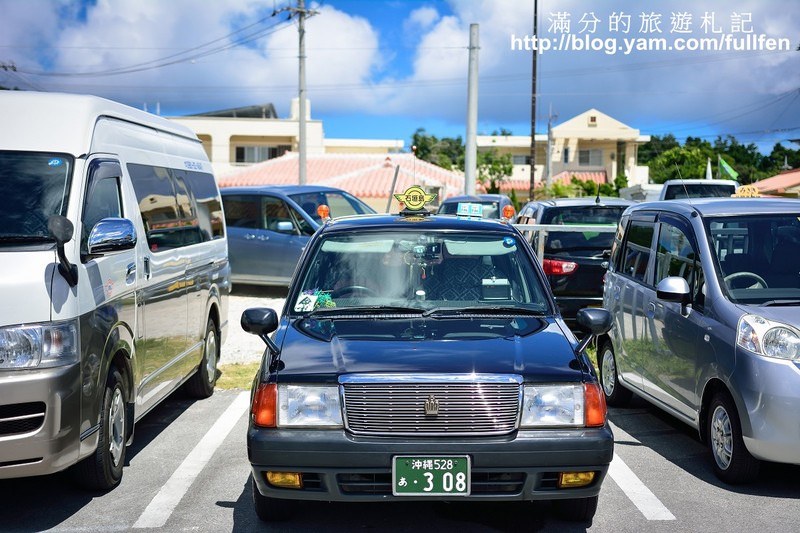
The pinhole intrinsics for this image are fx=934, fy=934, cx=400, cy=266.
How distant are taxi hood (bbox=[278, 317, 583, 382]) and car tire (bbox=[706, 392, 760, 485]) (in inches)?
61.9

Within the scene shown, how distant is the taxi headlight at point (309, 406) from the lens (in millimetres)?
4531

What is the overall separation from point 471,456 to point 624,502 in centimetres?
170

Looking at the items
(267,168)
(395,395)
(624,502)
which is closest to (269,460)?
(395,395)

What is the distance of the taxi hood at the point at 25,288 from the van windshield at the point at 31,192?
1.08 feet

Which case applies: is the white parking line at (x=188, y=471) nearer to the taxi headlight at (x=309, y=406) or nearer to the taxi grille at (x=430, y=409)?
the taxi headlight at (x=309, y=406)

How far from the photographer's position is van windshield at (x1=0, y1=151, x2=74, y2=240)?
550cm

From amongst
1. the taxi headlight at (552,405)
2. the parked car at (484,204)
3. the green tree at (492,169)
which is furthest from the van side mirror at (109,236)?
the green tree at (492,169)

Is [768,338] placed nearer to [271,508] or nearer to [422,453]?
[422,453]

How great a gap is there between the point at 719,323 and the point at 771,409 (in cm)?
77

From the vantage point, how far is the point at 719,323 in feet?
20.3

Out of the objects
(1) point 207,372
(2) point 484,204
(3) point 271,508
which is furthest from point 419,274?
(2) point 484,204

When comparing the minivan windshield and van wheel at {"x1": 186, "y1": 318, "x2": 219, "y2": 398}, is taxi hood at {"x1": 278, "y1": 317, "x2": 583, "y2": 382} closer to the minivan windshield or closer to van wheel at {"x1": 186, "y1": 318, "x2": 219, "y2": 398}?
→ the minivan windshield

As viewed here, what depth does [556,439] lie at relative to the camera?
14.7 feet

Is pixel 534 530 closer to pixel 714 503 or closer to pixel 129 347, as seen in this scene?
pixel 714 503
